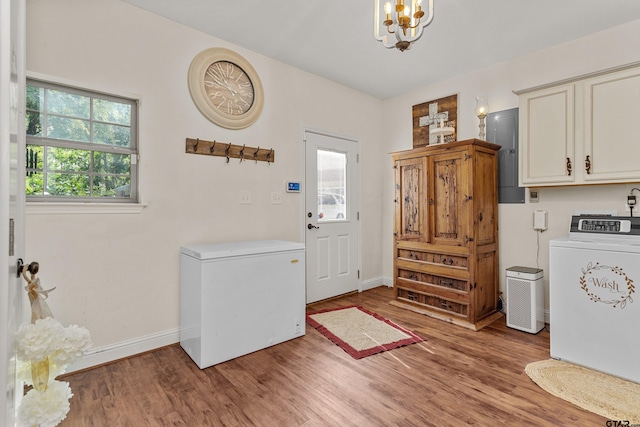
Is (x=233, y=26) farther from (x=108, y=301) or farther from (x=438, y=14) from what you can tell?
(x=108, y=301)

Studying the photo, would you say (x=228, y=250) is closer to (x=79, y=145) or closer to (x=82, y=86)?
(x=79, y=145)

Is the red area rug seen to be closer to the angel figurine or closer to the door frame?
the door frame

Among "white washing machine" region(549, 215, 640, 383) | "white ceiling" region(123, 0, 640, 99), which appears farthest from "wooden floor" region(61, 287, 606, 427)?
"white ceiling" region(123, 0, 640, 99)

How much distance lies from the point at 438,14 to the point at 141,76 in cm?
240

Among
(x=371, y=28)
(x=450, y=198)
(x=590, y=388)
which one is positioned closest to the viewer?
(x=590, y=388)

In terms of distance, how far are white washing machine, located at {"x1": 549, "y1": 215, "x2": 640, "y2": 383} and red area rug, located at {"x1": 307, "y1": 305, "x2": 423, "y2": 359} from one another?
108 centimetres

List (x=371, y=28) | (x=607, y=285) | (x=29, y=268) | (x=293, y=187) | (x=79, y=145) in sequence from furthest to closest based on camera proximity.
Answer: (x=293, y=187) → (x=371, y=28) → (x=79, y=145) → (x=607, y=285) → (x=29, y=268)

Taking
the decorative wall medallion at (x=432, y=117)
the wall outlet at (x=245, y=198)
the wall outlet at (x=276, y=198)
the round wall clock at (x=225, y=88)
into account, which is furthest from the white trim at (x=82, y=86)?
the decorative wall medallion at (x=432, y=117)

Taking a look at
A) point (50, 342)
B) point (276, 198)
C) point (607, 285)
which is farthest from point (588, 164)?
point (50, 342)

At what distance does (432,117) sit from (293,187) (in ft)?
6.48

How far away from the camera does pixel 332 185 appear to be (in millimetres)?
3980

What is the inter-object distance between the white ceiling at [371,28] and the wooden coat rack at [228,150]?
0.98 m

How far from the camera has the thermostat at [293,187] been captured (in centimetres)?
348

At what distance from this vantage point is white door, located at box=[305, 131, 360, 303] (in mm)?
3738
